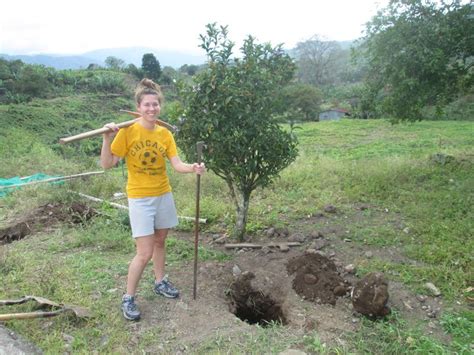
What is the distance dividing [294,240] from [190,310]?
1.83 metres

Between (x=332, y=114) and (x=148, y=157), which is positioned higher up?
(x=148, y=157)

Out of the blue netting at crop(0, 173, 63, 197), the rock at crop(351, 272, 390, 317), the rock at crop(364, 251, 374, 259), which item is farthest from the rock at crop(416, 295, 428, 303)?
the blue netting at crop(0, 173, 63, 197)

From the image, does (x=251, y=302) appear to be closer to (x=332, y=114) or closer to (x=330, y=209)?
(x=330, y=209)

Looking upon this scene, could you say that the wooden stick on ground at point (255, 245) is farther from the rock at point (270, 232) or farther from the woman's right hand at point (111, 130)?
the woman's right hand at point (111, 130)

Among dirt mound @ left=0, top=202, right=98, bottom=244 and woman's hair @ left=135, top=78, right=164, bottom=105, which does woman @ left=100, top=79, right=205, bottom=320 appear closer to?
woman's hair @ left=135, top=78, right=164, bottom=105

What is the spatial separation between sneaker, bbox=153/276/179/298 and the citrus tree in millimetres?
1392

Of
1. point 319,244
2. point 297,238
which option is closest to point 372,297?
point 319,244

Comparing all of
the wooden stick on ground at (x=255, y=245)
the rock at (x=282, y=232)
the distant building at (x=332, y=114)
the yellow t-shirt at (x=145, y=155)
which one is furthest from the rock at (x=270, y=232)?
the distant building at (x=332, y=114)

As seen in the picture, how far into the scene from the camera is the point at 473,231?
490 cm

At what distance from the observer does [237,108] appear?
432 cm

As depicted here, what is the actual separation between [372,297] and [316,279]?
0.62m

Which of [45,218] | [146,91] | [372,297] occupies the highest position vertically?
[146,91]

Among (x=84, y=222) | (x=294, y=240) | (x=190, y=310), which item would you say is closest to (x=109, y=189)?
(x=84, y=222)

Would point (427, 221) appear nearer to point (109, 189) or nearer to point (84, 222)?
point (84, 222)
